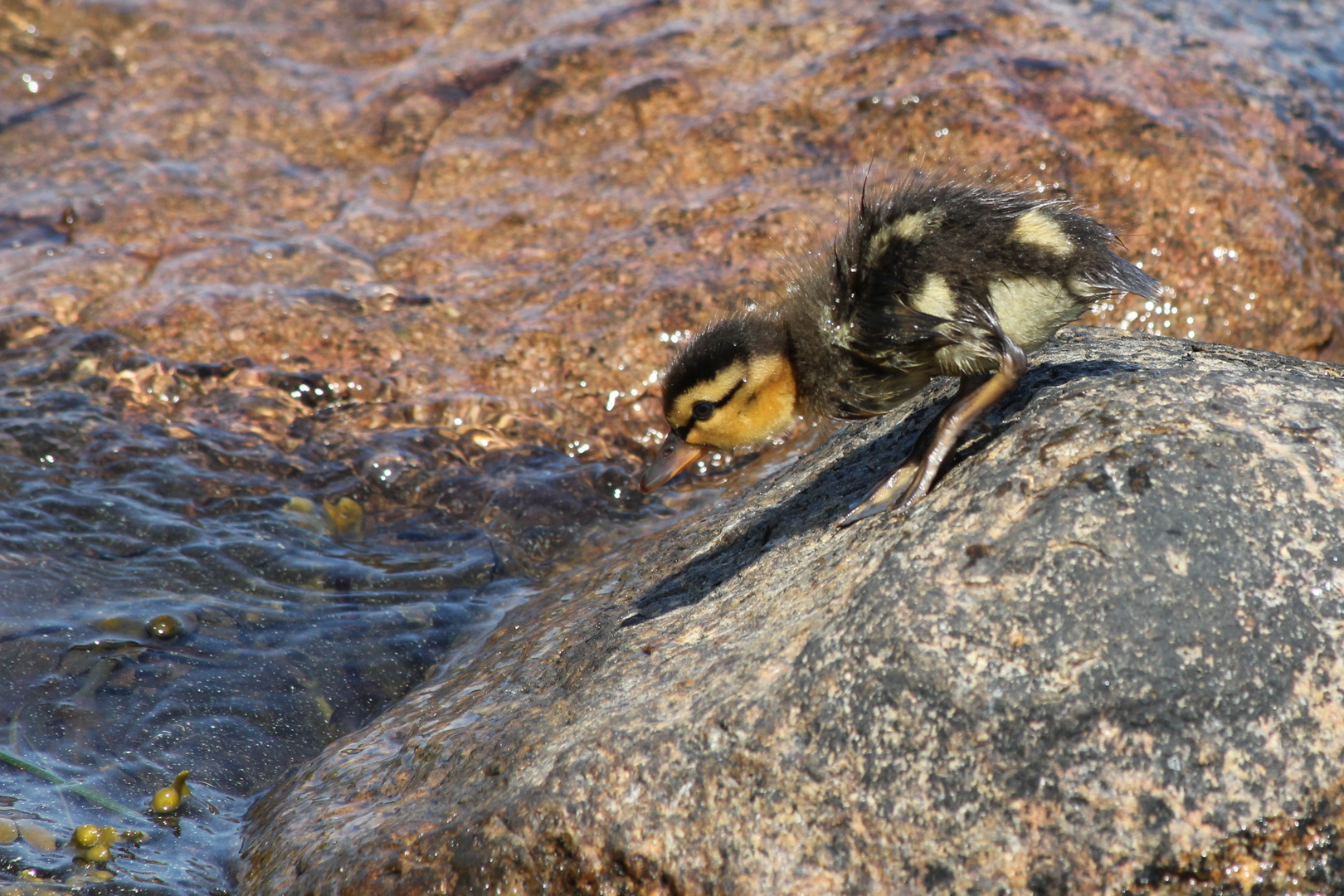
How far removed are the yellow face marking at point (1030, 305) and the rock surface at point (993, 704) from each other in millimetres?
336

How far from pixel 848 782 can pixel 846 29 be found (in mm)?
6941

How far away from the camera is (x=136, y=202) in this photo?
7.94 m

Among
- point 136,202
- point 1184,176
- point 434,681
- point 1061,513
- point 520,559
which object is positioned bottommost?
point 1184,176

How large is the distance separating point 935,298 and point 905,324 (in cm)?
14

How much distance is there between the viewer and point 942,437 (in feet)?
11.7

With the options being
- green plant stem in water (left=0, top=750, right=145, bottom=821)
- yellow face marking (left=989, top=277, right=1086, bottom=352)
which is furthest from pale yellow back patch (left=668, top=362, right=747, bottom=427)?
green plant stem in water (left=0, top=750, right=145, bottom=821)

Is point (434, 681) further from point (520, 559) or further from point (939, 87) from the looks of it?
point (939, 87)

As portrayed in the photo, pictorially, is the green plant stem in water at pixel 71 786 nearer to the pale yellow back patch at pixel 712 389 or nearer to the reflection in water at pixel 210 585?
the reflection in water at pixel 210 585

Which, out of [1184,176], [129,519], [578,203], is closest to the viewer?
[129,519]

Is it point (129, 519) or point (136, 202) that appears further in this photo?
point (136, 202)

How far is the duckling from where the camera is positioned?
3.73 m

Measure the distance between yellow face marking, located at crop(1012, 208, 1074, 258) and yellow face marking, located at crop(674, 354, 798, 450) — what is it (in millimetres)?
997

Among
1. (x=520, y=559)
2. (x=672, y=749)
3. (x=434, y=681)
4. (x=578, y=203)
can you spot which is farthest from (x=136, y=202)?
(x=672, y=749)

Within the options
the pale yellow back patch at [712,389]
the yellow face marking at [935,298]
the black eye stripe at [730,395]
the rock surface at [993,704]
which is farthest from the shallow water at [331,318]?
the yellow face marking at [935,298]
